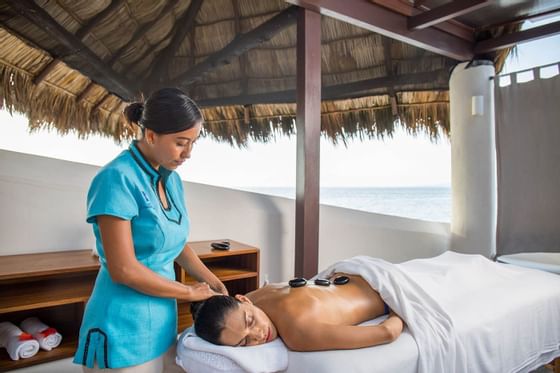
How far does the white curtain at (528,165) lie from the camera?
10.1 ft

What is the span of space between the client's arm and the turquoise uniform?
40 cm

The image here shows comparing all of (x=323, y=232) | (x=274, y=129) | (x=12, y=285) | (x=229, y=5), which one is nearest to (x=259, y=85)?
(x=274, y=129)

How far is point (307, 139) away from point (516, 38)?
2.10 metres

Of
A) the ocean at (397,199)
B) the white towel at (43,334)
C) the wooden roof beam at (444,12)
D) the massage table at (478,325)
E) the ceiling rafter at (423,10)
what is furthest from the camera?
the ocean at (397,199)

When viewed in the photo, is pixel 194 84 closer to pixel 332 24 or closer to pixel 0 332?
pixel 332 24

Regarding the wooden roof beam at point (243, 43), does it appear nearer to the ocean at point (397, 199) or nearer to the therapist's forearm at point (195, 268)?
the therapist's forearm at point (195, 268)

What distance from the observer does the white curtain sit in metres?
3.08

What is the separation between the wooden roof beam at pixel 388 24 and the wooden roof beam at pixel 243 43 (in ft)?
0.75

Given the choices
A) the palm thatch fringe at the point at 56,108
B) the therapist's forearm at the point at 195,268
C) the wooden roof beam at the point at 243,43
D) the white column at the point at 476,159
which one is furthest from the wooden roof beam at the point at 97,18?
the white column at the point at 476,159

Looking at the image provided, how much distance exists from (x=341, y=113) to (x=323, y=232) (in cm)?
131

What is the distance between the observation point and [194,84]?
3.17 metres

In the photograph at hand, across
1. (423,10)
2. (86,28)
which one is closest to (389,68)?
(423,10)

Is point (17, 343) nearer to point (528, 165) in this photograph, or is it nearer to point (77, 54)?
point (77, 54)

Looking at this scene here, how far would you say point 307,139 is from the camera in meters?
2.51
